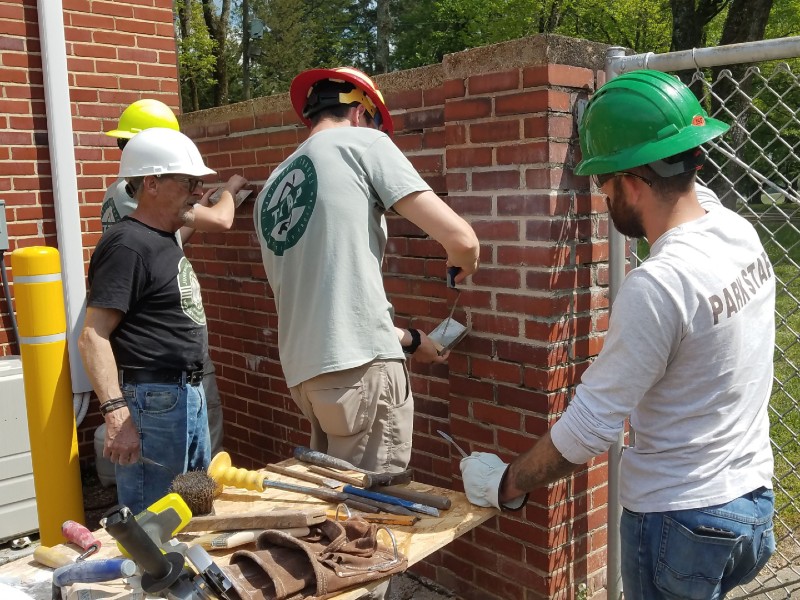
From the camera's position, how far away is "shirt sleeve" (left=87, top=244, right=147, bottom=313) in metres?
2.93

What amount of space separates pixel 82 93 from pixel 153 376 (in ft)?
8.77

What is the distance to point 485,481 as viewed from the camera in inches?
90.0

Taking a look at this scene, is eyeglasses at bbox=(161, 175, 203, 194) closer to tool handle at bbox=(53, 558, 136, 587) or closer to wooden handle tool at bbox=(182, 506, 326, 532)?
wooden handle tool at bbox=(182, 506, 326, 532)

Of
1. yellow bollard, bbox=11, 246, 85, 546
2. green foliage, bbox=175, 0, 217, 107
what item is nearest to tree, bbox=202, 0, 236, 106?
green foliage, bbox=175, 0, 217, 107

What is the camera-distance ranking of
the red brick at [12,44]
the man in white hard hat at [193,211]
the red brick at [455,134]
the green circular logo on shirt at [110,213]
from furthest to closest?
the red brick at [12,44] < the green circular logo on shirt at [110,213] < the man in white hard hat at [193,211] < the red brick at [455,134]

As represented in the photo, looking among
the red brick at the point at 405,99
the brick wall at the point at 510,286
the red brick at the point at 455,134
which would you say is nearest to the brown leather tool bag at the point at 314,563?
the brick wall at the point at 510,286

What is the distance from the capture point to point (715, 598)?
2.01 m

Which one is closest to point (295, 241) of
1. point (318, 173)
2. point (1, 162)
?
point (318, 173)

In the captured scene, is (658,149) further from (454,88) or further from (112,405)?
(112,405)

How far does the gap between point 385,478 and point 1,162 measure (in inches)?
142

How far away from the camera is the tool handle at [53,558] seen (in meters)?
2.05

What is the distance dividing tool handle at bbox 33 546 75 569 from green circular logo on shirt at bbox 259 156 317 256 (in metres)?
1.30

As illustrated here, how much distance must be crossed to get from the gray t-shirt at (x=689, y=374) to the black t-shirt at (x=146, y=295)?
179 centimetres

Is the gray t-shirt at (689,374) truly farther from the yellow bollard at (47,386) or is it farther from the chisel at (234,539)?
the yellow bollard at (47,386)
